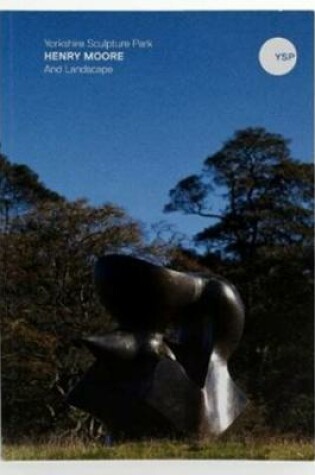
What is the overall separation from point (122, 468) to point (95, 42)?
1833mm

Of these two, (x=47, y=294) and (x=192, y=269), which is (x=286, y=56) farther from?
(x=47, y=294)

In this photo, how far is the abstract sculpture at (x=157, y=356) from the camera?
15.4ft

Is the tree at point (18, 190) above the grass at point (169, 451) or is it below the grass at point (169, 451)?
above

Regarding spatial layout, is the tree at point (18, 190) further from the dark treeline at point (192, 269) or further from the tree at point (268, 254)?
the tree at point (268, 254)

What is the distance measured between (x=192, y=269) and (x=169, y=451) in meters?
0.98

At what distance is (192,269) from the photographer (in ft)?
16.9

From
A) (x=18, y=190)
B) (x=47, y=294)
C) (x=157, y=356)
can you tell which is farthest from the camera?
(x=47, y=294)

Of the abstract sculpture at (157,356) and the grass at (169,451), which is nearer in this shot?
the grass at (169,451)

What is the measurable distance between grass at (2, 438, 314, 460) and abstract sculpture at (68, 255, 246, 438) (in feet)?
0.27

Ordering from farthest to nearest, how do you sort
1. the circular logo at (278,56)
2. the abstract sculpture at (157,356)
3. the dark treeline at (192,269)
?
the dark treeline at (192,269) < the abstract sculpture at (157,356) < the circular logo at (278,56)

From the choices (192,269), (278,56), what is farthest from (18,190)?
(278,56)

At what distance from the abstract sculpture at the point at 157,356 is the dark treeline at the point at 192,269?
0.98 feet

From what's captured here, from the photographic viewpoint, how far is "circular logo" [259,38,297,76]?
178 inches

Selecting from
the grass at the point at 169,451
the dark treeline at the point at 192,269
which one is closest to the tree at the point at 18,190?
the dark treeline at the point at 192,269
